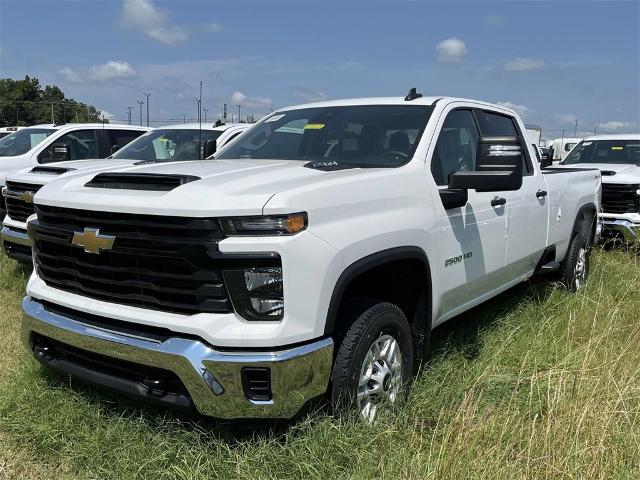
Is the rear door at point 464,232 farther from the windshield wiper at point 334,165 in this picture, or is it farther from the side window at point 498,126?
the windshield wiper at point 334,165

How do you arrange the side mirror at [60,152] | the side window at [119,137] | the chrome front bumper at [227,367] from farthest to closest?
the side window at [119,137], the side mirror at [60,152], the chrome front bumper at [227,367]

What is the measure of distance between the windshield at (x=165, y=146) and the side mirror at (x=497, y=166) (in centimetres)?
477

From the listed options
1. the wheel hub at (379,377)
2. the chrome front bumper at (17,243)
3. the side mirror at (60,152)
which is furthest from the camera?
the side mirror at (60,152)

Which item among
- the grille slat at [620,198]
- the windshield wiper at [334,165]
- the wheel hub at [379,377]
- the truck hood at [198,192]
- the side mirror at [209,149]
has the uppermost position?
the side mirror at [209,149]

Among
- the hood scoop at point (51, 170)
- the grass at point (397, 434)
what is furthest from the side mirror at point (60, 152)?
the grass at point (397, 434)

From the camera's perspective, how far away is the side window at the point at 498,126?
461cm

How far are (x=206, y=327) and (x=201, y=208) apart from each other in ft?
1.68

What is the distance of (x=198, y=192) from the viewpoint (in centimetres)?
267

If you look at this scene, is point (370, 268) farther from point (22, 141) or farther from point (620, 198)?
point (22, 141)

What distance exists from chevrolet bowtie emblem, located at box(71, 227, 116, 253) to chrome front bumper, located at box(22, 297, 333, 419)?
402mm

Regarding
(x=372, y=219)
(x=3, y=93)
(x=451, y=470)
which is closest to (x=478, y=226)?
(x=372, y=219)

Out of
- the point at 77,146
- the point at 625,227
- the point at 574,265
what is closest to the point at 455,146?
the point at 574,265

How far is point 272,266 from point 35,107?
50707 millimetres

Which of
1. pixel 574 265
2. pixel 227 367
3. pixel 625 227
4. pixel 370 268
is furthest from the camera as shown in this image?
pixel 625 227
